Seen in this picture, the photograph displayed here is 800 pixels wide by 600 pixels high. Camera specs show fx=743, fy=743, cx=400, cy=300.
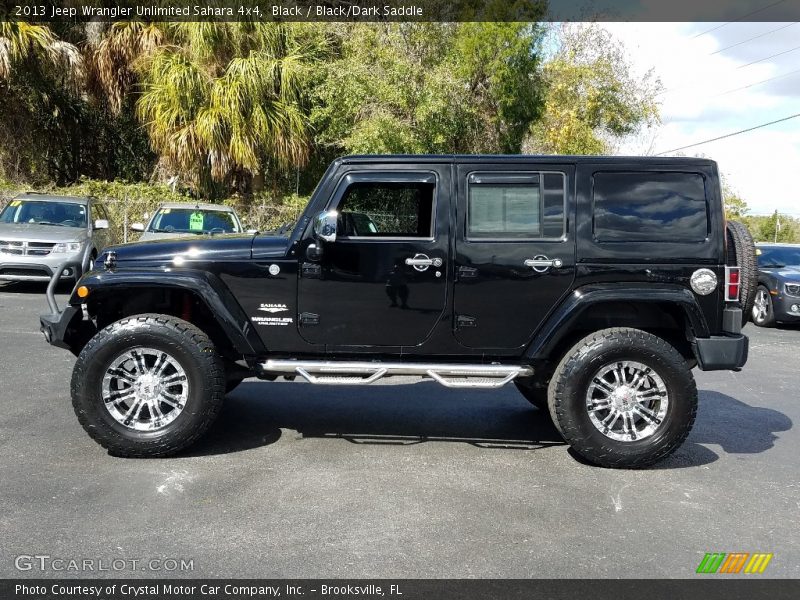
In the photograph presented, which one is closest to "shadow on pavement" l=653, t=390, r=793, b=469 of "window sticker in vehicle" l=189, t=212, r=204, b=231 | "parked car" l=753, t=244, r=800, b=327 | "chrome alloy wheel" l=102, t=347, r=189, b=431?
"chrome alloy wheel" l=102, t=347, r=189, b=431

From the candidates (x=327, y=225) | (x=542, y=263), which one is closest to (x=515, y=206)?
(x=542, y=263)

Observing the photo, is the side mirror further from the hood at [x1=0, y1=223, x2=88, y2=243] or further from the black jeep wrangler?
the hood at [x1=0, y1=223, x2=88, y2=243]

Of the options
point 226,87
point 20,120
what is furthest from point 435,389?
point 20,120

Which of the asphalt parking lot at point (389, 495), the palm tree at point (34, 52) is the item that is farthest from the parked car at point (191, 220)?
the palm tree at point (34, 52)

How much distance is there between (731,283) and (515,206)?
1.59 metres

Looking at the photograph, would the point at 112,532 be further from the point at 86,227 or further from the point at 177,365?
the point at 86,227

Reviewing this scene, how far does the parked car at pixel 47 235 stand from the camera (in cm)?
1271

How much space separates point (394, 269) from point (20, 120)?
60.1 feet

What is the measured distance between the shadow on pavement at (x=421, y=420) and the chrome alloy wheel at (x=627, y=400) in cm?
35

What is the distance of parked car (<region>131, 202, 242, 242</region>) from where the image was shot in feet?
40.8

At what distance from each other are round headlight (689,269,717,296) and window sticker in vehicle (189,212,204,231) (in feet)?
30.1

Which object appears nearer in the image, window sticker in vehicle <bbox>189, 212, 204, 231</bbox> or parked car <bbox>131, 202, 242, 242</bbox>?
parked car <bbox>131, 202, 242, 242</bbox>

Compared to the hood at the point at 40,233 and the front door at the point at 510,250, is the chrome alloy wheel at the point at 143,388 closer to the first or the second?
the front door at the point at 510,250

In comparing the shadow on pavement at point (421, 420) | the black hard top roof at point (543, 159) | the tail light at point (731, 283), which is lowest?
the shadow on pavement at point (421, 420)
